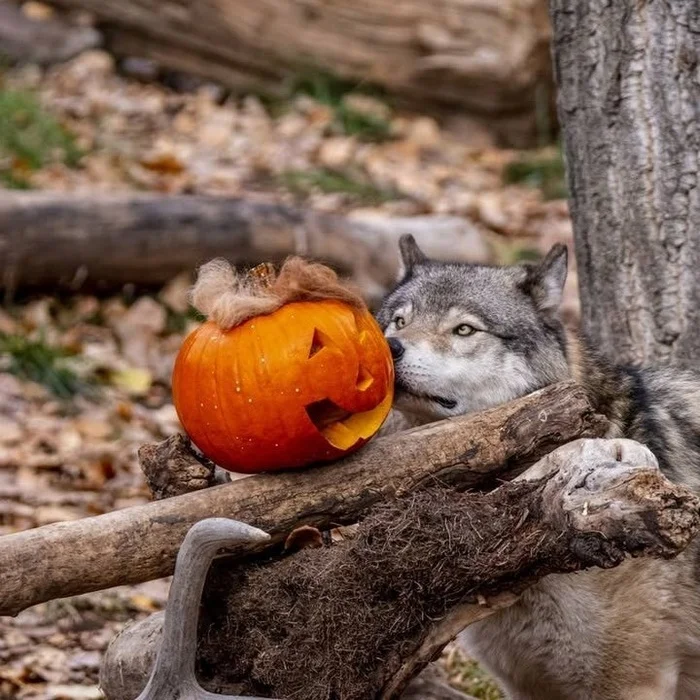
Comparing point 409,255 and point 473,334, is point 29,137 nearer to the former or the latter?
point 409,255

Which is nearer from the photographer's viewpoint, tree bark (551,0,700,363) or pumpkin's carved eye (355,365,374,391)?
pumpkin's carved eye (355,365,374,391)

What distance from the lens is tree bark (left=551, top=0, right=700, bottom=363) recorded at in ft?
16.2

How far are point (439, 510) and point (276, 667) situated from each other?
63 centimetres

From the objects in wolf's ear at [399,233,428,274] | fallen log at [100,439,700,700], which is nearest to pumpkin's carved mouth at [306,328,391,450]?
fallen log at [100,439,700,700]

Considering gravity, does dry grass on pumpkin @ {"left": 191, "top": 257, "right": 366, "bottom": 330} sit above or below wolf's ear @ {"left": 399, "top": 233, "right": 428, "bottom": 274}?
above

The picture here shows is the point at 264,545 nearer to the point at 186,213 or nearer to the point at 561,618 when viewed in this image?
the point at 561,618

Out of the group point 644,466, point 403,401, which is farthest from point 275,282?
point 644,466

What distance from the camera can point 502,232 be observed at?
→ 960cm

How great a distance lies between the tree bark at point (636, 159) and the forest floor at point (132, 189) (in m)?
1.71

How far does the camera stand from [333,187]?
33.0ft

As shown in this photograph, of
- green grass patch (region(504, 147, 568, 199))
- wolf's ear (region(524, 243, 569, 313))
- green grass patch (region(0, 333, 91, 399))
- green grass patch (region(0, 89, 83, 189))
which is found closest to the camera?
wolf's ear (region(524, 243, 569, 313))

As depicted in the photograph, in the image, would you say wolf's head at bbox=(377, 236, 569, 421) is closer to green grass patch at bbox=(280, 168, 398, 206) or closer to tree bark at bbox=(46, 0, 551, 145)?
green grass patch at bbox=(280, 168, 398, 206)

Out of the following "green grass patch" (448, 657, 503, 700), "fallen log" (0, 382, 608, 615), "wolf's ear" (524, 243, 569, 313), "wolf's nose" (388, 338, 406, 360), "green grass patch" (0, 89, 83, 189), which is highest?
"green grass patch" (0, 89, 83, 189)

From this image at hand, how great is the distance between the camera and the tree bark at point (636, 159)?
4.93 m
